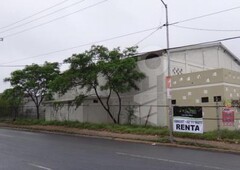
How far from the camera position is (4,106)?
170 ft

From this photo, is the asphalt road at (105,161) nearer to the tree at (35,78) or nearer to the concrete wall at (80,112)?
the concrete wall at (80,112)

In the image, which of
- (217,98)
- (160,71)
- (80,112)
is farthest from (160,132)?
(80,112)

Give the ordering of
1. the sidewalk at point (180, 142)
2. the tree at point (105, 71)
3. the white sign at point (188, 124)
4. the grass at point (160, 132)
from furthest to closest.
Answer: the tree at point (105, 71) < the white sign at point (188, 124) < the grass at point (160, 132) < the sidewalk at point (180, 142)

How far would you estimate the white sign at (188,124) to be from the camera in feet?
67.2

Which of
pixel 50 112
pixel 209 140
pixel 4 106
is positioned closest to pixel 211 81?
pixel 209 140

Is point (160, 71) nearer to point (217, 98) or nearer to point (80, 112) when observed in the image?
point (217, 98)

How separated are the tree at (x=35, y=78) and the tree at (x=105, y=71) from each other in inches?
350

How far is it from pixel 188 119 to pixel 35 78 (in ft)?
77.0

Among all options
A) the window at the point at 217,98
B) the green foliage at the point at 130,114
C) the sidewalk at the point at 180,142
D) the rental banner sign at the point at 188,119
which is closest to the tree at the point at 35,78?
the green foliage at the point at 130,114

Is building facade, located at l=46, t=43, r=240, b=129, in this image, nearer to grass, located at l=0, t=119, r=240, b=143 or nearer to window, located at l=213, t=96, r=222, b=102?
grass, located at l=0, t=119, r=240, b=143

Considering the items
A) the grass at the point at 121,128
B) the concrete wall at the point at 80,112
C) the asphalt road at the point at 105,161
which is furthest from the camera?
the concrete wall at the point at 80,112

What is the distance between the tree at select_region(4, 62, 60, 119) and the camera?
1577 inches

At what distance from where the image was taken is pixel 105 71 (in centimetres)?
2945

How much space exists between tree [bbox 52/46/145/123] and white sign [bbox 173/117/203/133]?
8246 millimetres
